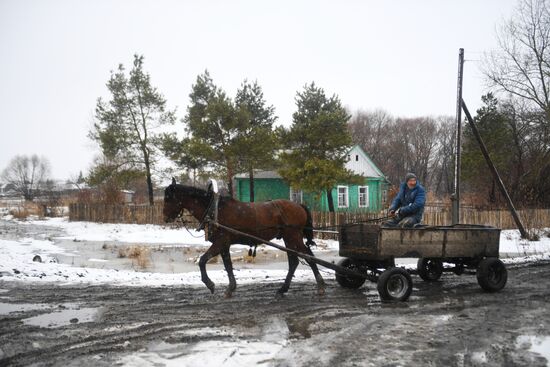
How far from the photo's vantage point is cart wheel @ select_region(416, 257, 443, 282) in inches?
389

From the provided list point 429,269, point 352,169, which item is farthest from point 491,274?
point 352,169

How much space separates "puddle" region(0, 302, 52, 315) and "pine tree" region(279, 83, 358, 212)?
20.6m

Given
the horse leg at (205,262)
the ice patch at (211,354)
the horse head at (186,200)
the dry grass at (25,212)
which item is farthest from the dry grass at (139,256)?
the dry grass at (25,212)

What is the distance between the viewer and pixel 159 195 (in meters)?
72.6

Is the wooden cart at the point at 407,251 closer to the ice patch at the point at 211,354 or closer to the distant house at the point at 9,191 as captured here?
the ice patch at the point at 211,354

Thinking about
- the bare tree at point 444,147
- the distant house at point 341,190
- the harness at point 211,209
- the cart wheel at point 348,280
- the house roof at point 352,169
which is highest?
the bare tree at point 444,147

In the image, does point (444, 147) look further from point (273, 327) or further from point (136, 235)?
point (273, 327)

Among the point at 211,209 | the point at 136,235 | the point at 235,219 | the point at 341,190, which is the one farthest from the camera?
the point at 341,190

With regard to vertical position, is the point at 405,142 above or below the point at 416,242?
above

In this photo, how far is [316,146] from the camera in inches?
1132

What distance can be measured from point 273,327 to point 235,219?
8.47ft

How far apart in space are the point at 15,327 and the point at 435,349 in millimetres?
5628

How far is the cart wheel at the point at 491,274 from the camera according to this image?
8594 millimetres

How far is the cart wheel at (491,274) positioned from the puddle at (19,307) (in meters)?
7.86
